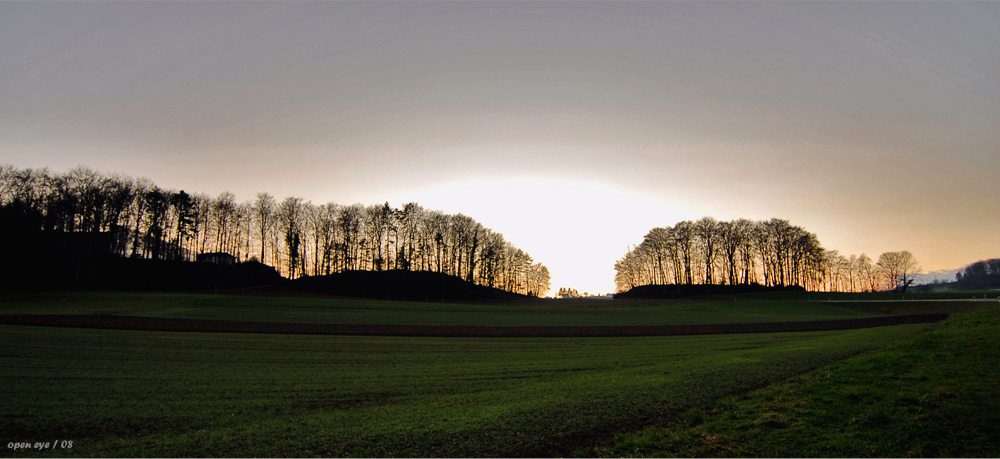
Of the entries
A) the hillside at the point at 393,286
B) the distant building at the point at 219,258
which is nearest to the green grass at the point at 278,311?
the hillside at the point at 393,286

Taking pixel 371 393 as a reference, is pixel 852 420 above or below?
above

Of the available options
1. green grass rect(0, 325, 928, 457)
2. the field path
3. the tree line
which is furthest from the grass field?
the tree line

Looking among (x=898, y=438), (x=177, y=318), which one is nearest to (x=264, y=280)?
(x=177, y=318)

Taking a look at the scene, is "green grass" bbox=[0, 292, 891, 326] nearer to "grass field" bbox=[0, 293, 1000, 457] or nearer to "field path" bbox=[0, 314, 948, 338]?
"field path" bbox=[0, 314, 948, 338]

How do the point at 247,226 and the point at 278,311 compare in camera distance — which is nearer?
the point at 278,311

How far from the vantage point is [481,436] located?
8047 mm

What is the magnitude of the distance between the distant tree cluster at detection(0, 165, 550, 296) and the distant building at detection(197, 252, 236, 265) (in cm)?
75

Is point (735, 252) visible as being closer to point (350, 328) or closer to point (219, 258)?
point (350, 328)

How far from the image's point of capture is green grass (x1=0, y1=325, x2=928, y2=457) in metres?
7.97

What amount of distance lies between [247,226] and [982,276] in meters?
229

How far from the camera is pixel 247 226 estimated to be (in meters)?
75.8

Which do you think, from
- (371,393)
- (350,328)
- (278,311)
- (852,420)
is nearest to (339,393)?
(371,393)

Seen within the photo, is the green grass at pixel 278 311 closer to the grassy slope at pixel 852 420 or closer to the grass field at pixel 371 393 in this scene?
the grass field at pixel 371 393

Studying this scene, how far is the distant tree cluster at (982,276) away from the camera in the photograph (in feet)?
493
